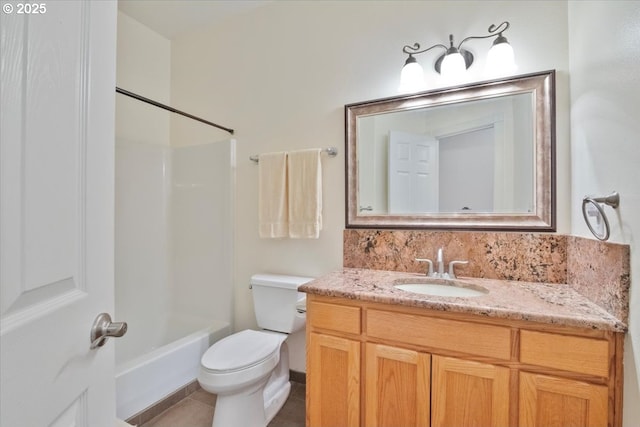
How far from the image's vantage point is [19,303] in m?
0.41

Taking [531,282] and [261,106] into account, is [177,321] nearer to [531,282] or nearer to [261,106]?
[261,106]

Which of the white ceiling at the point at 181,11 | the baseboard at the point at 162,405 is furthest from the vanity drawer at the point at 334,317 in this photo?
the white ceiling at the point at 181,11

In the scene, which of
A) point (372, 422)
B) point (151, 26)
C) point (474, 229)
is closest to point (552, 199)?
point (474, 229)

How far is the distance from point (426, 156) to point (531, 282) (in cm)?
80

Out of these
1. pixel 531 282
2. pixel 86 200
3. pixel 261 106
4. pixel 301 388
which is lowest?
pixel 301 388

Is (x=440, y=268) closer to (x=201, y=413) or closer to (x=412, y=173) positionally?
(x=412, y=173)

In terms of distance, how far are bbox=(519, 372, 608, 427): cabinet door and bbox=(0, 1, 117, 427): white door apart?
4.05 feet

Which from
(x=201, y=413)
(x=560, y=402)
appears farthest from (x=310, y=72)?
(x=201, y=413)

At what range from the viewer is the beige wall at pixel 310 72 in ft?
4.47

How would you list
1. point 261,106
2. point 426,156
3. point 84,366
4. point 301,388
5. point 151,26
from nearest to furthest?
point 84,366, point 426,156, point 301,388, point 261,106, point 151,26

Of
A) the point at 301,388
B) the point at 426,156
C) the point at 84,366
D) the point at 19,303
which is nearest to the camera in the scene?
the point at 19,303

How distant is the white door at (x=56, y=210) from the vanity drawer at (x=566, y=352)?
1235mm

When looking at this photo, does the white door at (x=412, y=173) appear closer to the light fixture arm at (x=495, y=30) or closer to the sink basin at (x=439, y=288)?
the sink basin at (x=439, y=288)

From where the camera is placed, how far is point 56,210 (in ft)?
1.60
